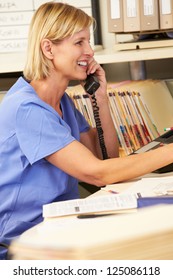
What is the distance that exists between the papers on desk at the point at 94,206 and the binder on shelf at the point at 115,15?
1.26 m

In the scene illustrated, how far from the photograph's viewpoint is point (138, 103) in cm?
258

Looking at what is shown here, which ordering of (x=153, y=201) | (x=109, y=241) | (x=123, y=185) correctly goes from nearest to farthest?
(x=109, y=241) → (x=153, y=201) → (x=123, y=185)

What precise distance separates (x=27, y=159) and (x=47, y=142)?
88 mm

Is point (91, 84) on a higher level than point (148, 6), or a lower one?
lower

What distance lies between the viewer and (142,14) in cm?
250

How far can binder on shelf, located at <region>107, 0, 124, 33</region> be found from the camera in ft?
8.26

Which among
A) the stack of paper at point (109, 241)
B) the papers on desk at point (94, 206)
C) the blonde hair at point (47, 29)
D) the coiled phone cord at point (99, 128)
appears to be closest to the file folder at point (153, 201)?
the papers on desk at point (94, 206)

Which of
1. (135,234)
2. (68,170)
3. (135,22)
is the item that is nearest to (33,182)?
(68,170)

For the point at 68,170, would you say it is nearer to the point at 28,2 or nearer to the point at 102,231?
the point at 102,231

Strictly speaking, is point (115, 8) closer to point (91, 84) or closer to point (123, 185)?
point (91, 84)

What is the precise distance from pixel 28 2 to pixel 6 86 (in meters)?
0.49

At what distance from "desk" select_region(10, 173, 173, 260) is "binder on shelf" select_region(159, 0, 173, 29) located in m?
1.48

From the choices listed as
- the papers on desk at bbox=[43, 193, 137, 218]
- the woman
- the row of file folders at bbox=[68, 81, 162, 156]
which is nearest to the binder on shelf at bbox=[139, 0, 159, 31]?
the row of file folders at bbox=[68, 81, 162, 156]

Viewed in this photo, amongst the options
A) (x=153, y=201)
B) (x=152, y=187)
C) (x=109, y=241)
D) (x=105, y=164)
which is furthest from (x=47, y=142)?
(x=109, y=241)
